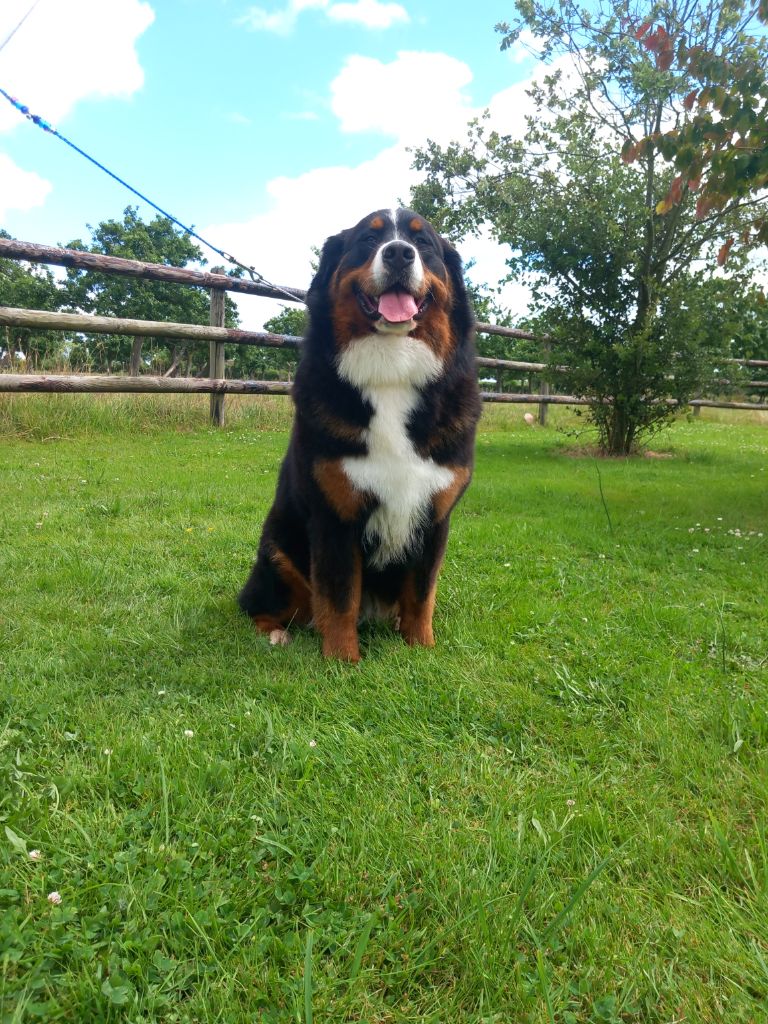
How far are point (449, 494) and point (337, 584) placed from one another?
61 centimetres

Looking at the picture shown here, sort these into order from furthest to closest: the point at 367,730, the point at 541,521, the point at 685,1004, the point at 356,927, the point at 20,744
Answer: the point at 541,521, the point at 367,730, the point at 20,744, the point at 356,927, the point at 685,1004

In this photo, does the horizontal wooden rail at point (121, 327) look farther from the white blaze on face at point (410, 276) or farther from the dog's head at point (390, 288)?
the white blaze on face at point (410, 276)

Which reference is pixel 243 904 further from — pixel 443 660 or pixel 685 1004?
pixel 443 660

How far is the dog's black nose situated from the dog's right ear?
1.29 ft

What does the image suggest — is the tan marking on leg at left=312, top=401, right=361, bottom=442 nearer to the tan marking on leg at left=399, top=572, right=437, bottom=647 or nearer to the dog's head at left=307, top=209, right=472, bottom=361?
the dog's head at left=307, top=209, right=472, bottom=361

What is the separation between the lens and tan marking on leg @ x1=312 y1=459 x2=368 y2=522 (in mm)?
2443

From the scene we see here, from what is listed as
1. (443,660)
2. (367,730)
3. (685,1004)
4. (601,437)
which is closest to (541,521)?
(443,660)

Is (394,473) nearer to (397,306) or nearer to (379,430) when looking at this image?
(379,430)

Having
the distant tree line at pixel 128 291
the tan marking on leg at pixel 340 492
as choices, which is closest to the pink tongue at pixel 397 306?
the tan marking on leg at pixel 340 492

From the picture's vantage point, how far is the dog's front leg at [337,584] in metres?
2.51

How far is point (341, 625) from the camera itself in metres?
2.54

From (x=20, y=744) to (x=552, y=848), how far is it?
4.90 ft

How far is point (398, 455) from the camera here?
2.49 metres

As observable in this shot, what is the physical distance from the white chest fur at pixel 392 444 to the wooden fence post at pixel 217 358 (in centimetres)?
721
